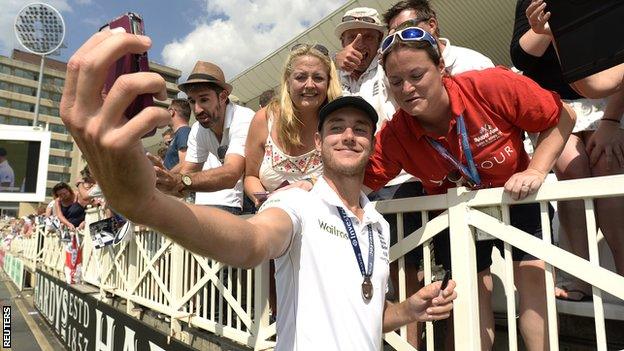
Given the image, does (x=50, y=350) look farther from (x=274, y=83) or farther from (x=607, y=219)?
(x=274, y=83)

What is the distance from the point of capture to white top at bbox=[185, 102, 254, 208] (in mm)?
3140

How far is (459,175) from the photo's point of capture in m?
1.97

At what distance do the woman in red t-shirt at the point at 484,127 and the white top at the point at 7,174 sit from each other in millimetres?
4805

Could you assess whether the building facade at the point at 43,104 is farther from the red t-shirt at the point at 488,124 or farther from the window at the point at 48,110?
the red t-shirt at the point at 488,124

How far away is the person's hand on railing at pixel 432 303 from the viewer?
5.67ft

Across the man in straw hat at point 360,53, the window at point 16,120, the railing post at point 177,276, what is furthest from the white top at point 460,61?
the window at point 16,120

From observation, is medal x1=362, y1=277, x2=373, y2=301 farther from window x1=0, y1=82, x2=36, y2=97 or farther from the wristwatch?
window x1=0, y1=82, x2=36, y2=97

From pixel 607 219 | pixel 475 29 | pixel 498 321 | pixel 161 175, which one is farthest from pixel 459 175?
pixel 475 29

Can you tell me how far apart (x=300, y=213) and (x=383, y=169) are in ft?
1.97

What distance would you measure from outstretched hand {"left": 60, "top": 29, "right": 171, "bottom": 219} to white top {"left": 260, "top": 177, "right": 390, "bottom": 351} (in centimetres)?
83

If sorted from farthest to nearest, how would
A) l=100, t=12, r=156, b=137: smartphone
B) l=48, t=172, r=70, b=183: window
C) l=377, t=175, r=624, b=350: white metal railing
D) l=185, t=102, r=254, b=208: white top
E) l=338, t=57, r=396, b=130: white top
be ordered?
1. l=48, t=172, r=70, b=183: window
2. l=185, t=102, r=254, b=208: white top
3. l=338, t=57, r=396, b=130: white top
4. l=377, t=175, r=624, b=350: white metal railing
5. l=100, t=12, r=156, b=137: smartphone

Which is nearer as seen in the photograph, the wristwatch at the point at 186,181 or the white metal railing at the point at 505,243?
the white metal railing at the point at 505,243

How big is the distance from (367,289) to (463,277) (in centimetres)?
48

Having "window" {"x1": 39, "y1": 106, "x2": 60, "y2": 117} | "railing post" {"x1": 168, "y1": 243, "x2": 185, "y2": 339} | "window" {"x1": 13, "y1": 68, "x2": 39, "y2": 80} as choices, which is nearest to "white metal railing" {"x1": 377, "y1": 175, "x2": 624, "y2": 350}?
"railing post" {"x1": 168, "y1": 243, "x2": 185, "y2": 339}
